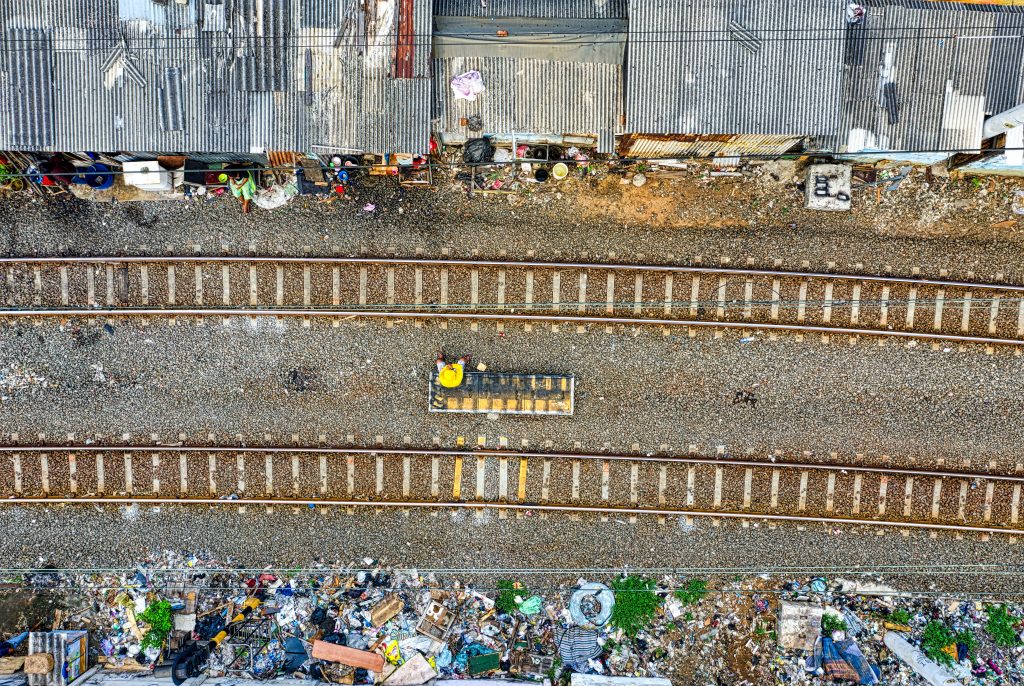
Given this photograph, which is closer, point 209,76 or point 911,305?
point 209,76

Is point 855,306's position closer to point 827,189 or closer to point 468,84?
point 827,189

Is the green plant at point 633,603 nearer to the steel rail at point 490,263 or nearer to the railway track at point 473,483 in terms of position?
the railway track at point 473,483

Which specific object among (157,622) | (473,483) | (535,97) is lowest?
(157,622)

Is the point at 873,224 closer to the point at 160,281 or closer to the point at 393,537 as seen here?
the point at 393,537

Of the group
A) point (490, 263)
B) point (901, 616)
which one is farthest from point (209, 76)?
point (901, 616)

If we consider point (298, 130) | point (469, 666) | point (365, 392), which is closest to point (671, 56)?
point (298, 130)

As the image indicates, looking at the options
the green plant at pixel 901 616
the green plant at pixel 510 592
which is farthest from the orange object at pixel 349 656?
the green plant at pixel 901 616
